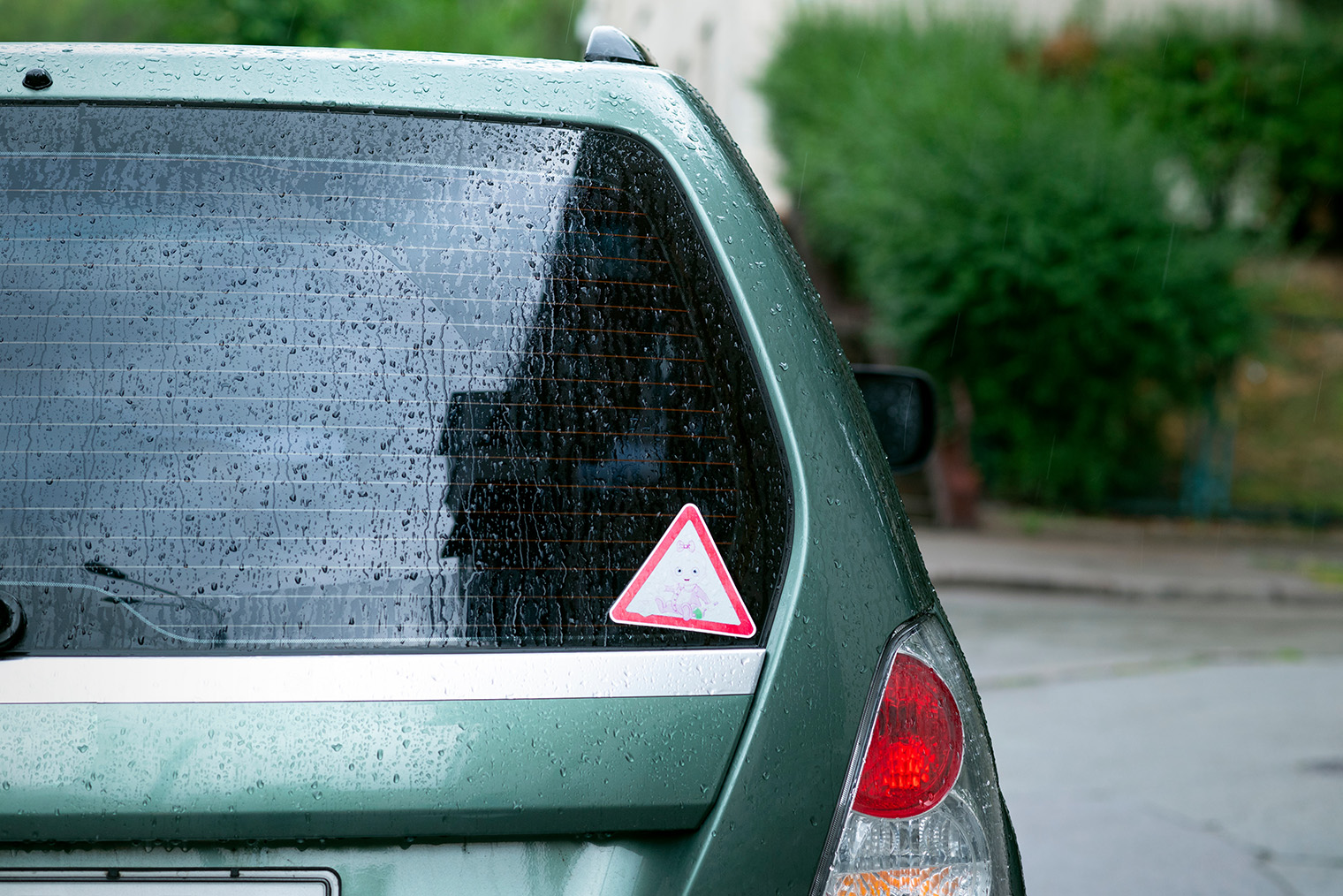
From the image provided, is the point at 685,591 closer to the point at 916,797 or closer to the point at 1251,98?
the point at 916,797

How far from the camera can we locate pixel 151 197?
148cm

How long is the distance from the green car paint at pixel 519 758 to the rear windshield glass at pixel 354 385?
4 centimetres

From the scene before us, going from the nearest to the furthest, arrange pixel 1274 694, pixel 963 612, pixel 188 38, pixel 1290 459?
pixel 188 38 < pixel 1274 694 < pixel 963 612 < pixel 1290 459

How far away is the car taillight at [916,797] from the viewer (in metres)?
1.39

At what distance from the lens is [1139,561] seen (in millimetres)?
12734

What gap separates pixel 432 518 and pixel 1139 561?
40.6 feet

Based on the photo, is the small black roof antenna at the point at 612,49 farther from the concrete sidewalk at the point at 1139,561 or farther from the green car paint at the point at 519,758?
the concrete sidewalk at the point at 1139,561

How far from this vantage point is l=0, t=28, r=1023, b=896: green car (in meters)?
1.27

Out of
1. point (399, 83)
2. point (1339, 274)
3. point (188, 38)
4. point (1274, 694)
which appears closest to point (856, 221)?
point (1339, 274)

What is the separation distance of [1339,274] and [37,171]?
60.7 feet

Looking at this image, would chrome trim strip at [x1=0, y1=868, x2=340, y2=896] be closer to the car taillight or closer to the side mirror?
the car taillight

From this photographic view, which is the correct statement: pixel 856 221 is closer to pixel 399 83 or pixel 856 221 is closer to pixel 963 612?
pixel 963 612

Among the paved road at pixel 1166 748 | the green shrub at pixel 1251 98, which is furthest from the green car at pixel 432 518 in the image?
the green shrub at pixel 1251 98

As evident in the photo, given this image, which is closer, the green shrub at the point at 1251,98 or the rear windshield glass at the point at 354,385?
the rear windshield glass at the point at 354,385
